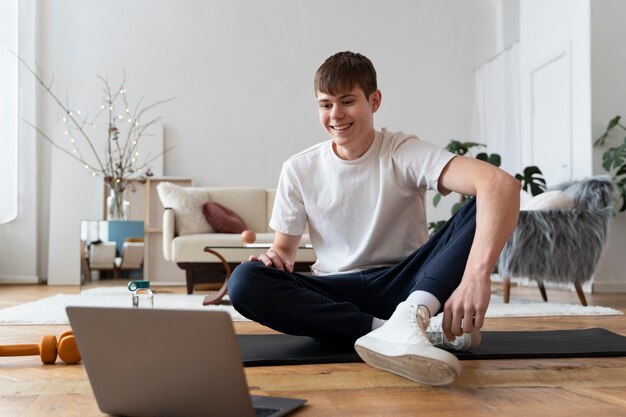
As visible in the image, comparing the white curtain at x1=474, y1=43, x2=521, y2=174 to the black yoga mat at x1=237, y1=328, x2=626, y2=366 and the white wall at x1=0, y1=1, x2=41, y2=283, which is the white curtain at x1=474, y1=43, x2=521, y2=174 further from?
the black yoga mat at x1=237, y1=328, x2=626, y2=366

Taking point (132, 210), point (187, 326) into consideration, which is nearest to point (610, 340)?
point (187, 326)

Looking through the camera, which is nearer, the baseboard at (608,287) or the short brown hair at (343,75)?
the short brown hair at (343,75)

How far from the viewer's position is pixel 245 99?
7.42 m

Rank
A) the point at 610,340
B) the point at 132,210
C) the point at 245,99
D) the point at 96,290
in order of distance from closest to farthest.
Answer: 1. the point at 610,340
2. the point at 96,290
3. the point at 132,210
4. the point at 245,99

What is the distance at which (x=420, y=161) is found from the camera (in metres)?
2.17

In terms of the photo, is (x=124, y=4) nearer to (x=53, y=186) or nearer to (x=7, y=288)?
(x=53, y=186)

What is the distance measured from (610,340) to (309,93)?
5206 mm

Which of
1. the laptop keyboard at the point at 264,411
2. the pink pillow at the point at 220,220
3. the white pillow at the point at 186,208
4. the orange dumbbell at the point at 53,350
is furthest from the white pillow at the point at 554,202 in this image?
the laptop keyboard at the point at 264,411

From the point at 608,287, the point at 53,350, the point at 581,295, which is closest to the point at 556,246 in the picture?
the point at 581,295

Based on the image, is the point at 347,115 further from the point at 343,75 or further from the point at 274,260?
the point at 274,260

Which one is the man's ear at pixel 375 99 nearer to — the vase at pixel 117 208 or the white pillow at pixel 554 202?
the white pillow at pixel 554 202

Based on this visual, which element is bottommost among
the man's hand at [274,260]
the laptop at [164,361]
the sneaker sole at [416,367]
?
the sneaker sole at [416,367]

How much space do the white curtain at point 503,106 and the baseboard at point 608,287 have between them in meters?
1.64

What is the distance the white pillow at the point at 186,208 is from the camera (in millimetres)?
5680
